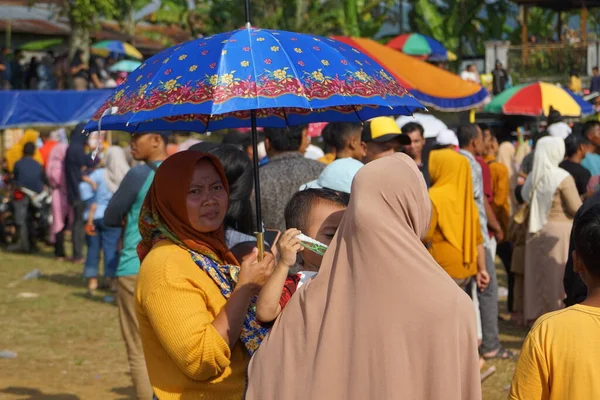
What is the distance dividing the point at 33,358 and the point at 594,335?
660cm

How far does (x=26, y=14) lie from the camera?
4012 cm

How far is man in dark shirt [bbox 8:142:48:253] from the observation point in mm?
15469

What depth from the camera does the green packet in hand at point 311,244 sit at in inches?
127

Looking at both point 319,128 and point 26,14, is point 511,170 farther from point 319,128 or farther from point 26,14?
point 26,14

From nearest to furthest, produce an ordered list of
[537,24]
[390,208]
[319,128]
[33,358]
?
[390,208] < [33,358] < [319,128] < [537,24]

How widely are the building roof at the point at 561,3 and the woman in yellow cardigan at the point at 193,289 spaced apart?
94.4 ft

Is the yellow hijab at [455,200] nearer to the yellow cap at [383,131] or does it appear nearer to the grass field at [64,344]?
the yellow cap at [383,131]

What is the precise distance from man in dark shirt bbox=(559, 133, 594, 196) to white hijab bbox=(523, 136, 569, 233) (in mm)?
144

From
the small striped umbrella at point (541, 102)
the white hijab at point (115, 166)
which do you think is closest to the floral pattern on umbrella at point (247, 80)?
the white hijab at point (115, 166)

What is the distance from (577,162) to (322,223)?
19.3 feet

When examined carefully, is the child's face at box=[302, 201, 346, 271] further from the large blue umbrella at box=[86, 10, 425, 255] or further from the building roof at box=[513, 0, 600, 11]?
the building roof at box=[513, 0, 600, 11]

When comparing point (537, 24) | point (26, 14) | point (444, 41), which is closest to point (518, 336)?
point (444, 41)

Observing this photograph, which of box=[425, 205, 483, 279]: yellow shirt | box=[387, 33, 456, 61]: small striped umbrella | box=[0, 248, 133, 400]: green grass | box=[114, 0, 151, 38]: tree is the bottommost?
box=[0, 248, 133, 400]: green grass

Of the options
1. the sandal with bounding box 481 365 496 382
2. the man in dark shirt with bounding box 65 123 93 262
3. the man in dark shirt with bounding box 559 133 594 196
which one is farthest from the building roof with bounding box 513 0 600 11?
the sandal with bounding box 481 365 496 382
